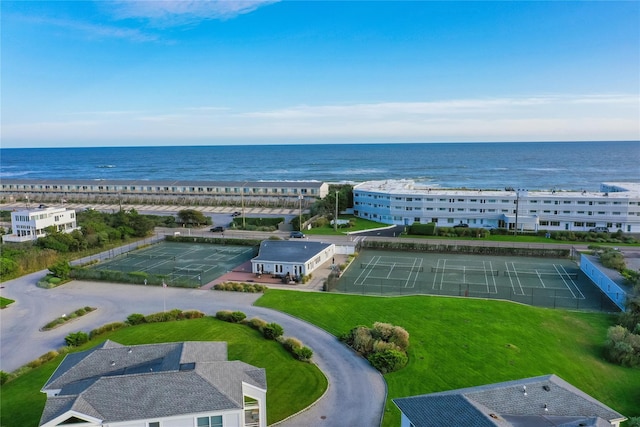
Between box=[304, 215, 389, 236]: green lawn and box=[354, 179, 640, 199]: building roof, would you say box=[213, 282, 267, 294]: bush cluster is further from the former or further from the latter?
box=[354, 179, 640, 199]: building roof

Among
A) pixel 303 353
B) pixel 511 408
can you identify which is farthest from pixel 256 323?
pixel 511 408

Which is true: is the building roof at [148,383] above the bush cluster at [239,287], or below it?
above

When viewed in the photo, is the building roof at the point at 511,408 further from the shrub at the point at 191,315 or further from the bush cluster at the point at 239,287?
the bush cluster at the point at 239,287

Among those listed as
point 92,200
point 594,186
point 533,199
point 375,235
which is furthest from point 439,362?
point 594,186

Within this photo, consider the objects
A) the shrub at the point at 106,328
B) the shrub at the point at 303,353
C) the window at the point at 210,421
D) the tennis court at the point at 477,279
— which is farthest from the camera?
the tennis court at the point at 477,279

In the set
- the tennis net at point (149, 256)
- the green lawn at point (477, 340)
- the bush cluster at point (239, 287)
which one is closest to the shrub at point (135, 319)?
the bush cluster at point (239, 287)

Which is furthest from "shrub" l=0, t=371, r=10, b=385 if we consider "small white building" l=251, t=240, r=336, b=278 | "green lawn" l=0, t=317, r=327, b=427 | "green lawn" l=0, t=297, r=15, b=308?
"small white building" l=251, t=240, r=336, b=278

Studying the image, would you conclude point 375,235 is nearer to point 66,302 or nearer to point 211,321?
point 211,321
